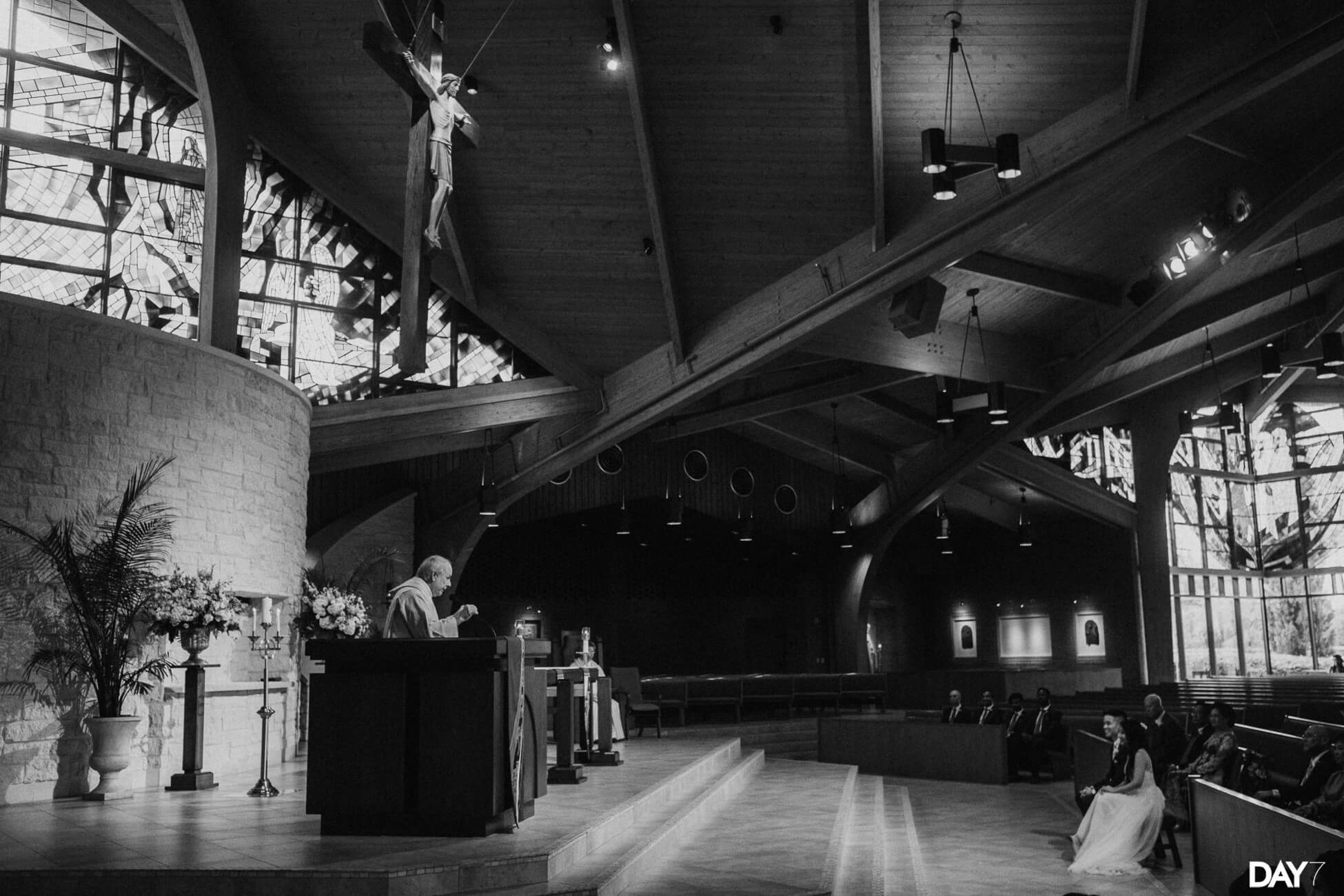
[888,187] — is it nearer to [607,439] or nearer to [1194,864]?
[607,439]

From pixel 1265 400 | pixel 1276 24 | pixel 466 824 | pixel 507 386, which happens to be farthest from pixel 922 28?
pixel 1265 400

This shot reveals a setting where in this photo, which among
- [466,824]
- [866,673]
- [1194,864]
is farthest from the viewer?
[866,673]

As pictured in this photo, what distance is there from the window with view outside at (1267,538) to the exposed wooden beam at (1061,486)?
75.5 inches

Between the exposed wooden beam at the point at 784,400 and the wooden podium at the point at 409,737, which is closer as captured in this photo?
the wooden podium at the point at 409,737

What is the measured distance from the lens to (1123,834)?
7.03 metres

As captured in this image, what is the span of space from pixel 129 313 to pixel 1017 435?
39.8 feet

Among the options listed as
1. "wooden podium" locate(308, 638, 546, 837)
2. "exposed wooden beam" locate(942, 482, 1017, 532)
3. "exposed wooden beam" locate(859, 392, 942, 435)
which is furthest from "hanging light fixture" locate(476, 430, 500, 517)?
"exposed wooden beam" locate(942, 482, 1017, 532)

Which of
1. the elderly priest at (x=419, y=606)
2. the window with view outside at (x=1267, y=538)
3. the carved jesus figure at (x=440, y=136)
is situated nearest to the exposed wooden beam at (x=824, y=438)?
the window with view outside at (x=1267, y=538)

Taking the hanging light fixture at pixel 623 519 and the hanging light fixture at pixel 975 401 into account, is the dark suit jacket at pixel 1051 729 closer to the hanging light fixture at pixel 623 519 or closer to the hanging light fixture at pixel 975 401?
the hanging light fixture at pixel 975 401

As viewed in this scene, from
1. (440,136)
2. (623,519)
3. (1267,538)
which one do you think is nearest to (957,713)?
(623,519)

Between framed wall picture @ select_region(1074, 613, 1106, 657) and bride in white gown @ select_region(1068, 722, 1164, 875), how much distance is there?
15.7 metres

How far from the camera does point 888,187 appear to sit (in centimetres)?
1028

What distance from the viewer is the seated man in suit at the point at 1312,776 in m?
6.17

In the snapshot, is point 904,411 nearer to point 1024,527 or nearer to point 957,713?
point 1024,527
